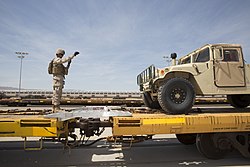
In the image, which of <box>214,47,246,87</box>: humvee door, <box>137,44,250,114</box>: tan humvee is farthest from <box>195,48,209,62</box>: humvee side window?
<box>214,47,246,87</box>: humvee door

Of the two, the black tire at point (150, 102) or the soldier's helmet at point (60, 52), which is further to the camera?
the black tire at point (150, 102)

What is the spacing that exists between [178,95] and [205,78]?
87 cm

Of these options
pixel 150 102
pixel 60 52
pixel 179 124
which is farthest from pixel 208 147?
pixel 60 52

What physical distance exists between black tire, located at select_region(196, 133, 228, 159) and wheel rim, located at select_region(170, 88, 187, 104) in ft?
2.86

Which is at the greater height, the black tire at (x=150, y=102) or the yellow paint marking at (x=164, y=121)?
the black tire at (x=150, y=102)

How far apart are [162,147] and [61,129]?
3101 mm

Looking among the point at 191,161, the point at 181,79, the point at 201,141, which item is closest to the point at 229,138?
the point at 201,141

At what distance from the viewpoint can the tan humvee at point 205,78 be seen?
436 cm

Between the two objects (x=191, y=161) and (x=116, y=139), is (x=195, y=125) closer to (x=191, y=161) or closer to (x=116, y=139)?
(x=191, y=161)

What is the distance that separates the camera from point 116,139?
3840mm

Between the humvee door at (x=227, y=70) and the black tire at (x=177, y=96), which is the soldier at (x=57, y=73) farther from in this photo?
the humvee door at (x=227, y=70)

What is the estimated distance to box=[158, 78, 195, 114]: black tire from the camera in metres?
4.29

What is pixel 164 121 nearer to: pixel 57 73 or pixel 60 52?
pixel 57 73

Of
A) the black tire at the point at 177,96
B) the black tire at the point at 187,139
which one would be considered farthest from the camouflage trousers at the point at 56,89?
the black tire at the point at 187,139
